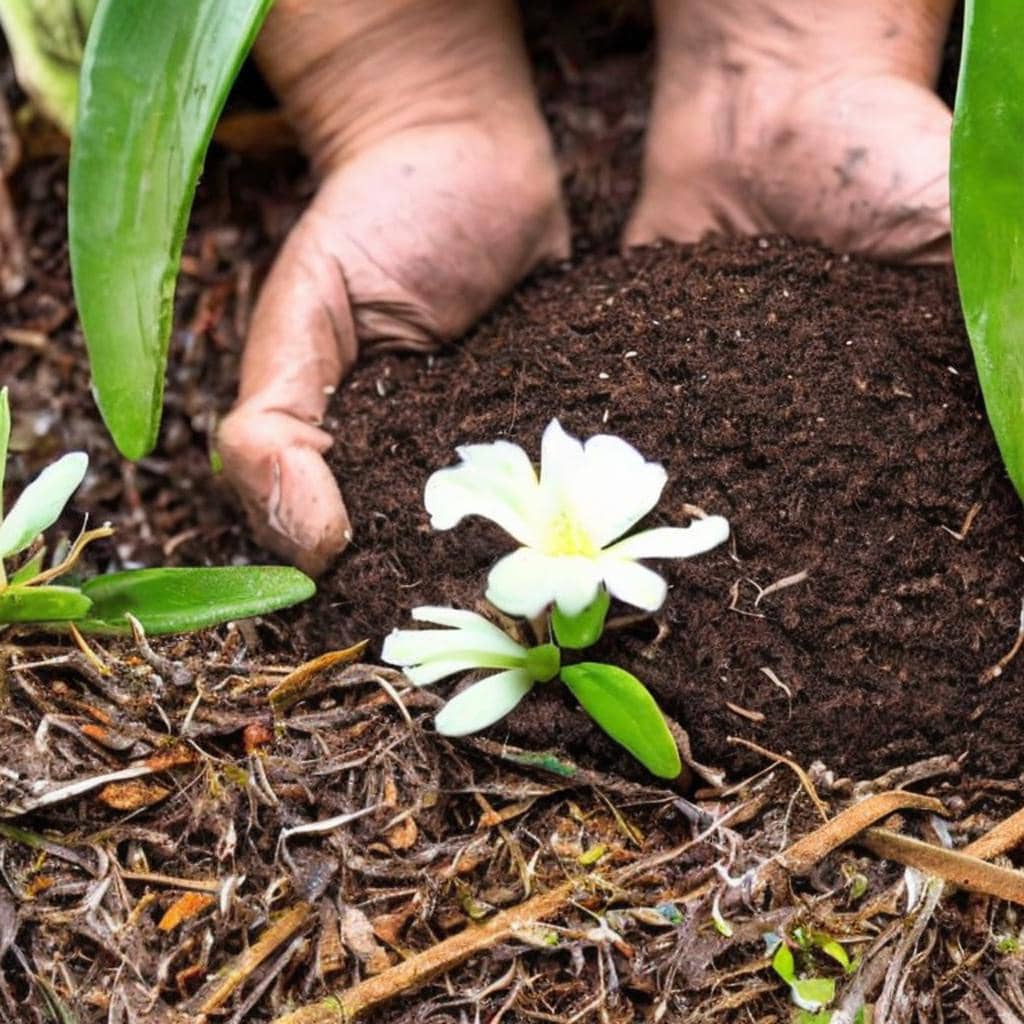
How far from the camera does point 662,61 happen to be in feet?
3.86

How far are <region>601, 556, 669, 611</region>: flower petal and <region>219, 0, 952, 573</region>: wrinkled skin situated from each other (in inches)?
11.0

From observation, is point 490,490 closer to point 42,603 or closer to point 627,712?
point 627,712

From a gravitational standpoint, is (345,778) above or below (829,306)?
below

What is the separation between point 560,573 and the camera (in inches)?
25.9

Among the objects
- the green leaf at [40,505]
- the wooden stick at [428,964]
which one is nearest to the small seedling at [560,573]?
the wooden stick at [428,964]

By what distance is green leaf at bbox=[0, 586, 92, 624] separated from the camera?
75 cm

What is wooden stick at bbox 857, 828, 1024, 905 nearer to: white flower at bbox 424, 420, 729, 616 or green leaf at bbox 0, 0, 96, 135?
white flower at bbox 424, 420, 729, 616

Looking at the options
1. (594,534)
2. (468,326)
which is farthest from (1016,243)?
(468,326)

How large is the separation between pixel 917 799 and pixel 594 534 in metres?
0.27

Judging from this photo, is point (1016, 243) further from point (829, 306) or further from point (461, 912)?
point (461, 912)

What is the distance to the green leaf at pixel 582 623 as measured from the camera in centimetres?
72

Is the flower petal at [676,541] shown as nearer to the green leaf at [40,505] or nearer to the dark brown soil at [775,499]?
the dark brown soil at [775,499]

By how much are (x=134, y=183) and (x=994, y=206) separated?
1.83ft

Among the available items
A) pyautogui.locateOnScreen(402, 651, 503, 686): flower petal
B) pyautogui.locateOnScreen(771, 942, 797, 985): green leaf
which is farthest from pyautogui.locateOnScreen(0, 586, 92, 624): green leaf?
pyautogui.locateOnScreen(771, 942, 797, 985): green leaf
